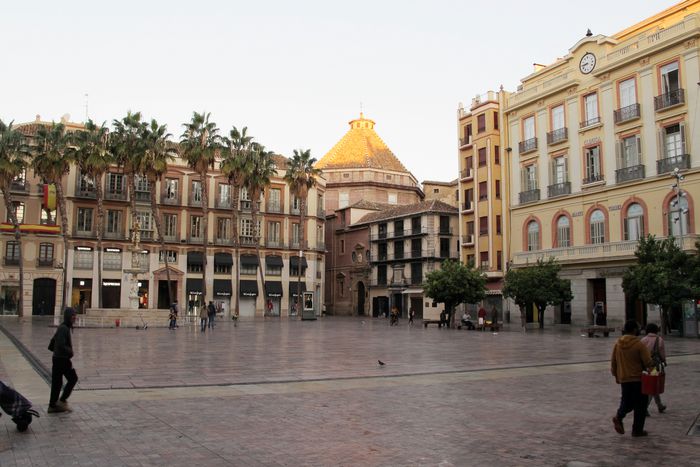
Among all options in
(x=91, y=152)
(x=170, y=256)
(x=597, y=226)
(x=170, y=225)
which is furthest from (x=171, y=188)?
(x=597, y=226)

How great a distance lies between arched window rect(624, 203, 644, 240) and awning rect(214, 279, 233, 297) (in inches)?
1563

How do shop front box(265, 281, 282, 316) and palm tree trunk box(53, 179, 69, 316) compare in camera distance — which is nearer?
palm tree trunk box(53, 179, 69, 316)

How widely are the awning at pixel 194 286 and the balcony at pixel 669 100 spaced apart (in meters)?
44.4

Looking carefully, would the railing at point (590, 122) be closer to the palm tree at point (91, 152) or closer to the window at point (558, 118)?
the window at point (558, 118)

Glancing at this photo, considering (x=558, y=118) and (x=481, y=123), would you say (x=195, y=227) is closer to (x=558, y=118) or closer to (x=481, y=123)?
(x=481, y=123)

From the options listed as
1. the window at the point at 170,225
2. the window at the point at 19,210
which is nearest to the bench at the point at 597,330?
the window at the point at 170,225

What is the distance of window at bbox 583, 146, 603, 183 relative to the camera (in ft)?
141

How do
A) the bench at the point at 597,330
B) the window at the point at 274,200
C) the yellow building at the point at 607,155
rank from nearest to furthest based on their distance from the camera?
1. the bench at the point at 597,330
2. the yellow building at the point at 607,155
3. the window at the point at 274,200

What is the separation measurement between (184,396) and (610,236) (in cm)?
3553

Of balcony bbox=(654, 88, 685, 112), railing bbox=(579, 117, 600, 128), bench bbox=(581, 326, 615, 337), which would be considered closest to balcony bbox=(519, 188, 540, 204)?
railing bbox=(579, 117, 600, 128)

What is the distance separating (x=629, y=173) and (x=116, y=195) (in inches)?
1835

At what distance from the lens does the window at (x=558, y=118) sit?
46.2 metres

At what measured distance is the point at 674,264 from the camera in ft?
106

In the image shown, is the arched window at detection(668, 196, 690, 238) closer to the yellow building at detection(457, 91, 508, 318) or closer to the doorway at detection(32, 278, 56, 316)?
the yellow building at detection(457, 91, 508, 318)
